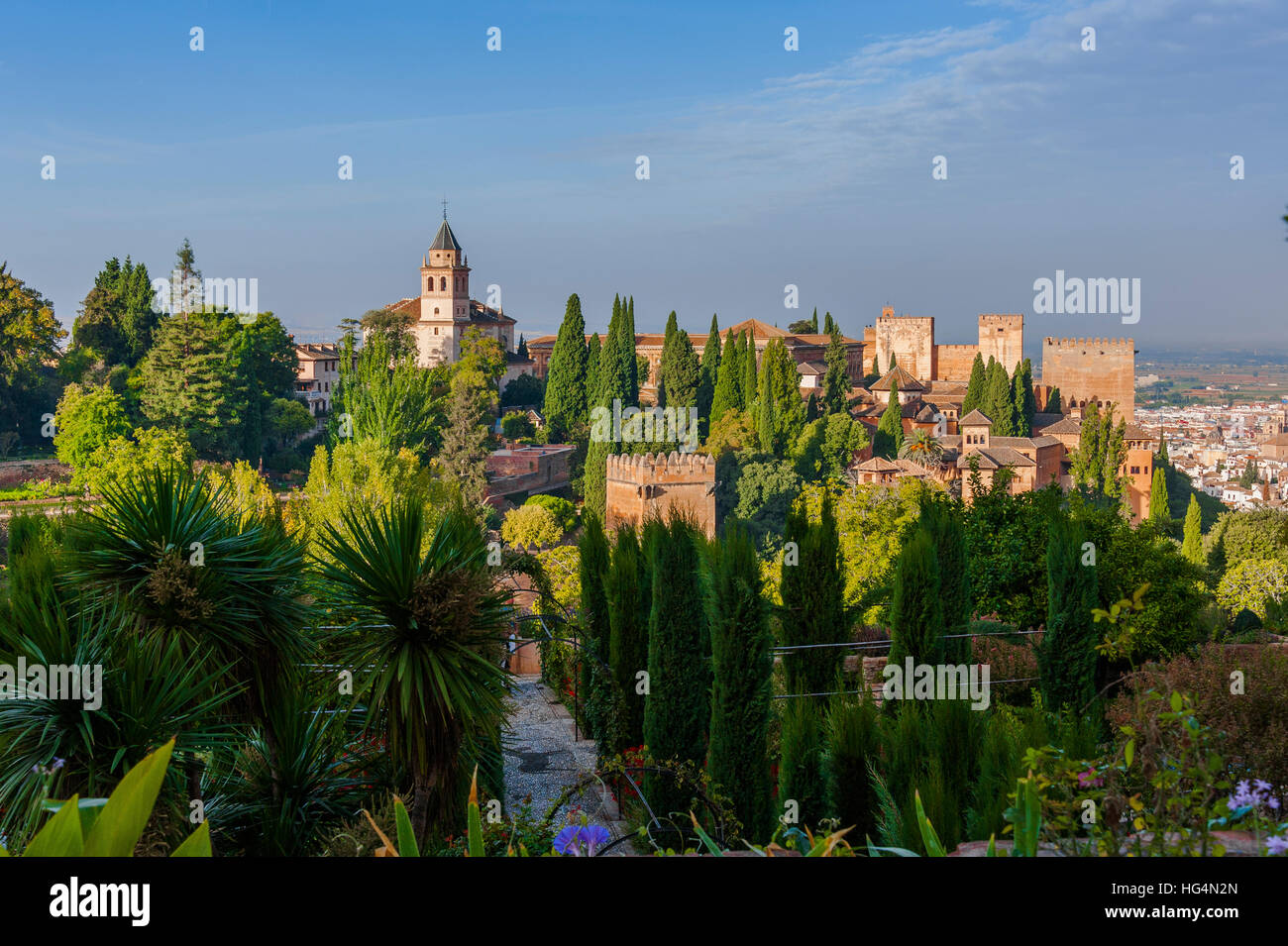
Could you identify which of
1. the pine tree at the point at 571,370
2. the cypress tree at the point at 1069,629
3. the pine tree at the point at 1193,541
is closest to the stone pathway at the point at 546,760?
the cypress tree at the point at 1069,629

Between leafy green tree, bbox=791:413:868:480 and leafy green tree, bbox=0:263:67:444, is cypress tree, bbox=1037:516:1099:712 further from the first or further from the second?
leafy green tree, bbox=0:263:67:444

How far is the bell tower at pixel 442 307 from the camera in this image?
57094mm

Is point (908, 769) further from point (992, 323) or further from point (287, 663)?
point (992, 323)

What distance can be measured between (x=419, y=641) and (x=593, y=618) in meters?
4.72

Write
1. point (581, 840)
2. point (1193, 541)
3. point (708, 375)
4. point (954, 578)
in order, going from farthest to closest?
1. point (708, 375)
2. point (1193, 541)
3. point (954, 578)
4. point (581, 840)

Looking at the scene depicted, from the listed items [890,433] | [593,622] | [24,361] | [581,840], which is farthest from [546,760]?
[890,433]

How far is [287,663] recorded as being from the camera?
554 centimetres

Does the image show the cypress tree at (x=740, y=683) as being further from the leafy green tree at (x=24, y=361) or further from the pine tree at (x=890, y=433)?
the pine tree at (x=890, y=433)

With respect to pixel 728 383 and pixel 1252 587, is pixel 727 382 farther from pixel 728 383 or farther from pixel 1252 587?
pixel 1252 587

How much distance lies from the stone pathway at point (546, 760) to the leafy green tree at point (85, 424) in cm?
2625

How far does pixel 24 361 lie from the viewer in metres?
37.3

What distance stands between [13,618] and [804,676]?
19.4 ft

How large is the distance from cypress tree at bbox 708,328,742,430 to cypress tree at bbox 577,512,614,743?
1394 inches
